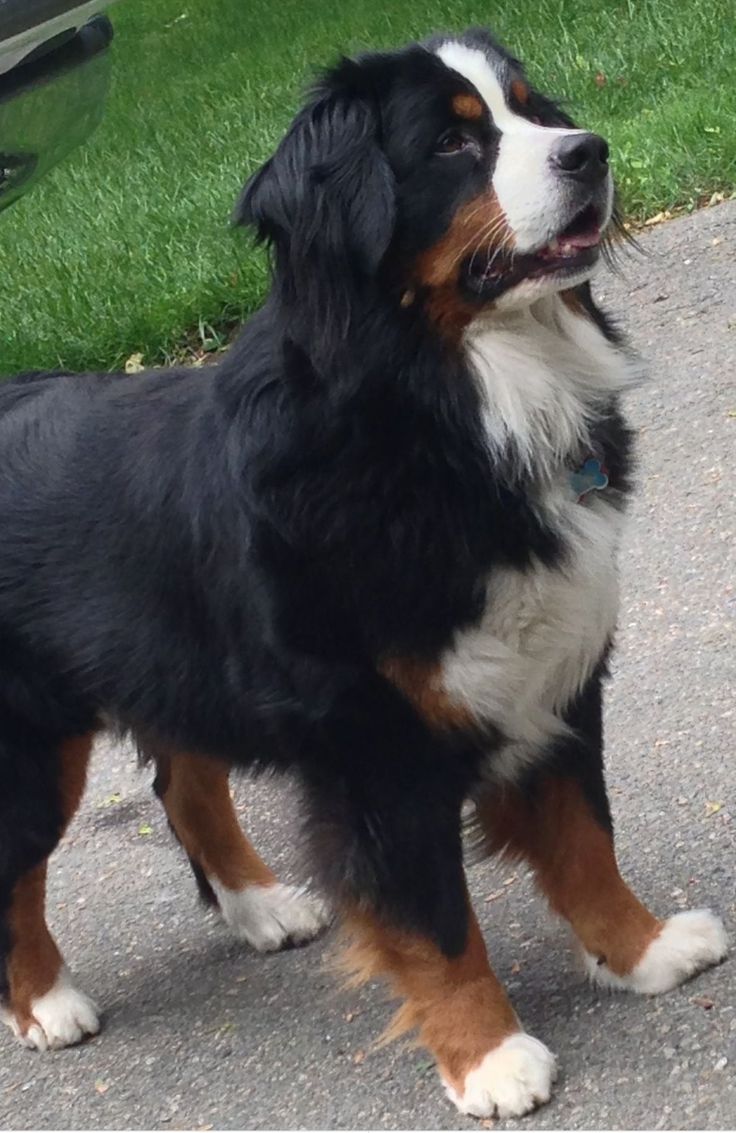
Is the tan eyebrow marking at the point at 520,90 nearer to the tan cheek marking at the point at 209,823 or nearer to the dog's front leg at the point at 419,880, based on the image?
the dog's front leg at the point at 419,880

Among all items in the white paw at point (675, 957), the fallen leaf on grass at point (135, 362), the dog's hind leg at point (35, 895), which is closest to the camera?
the white paw at point (675, 957)

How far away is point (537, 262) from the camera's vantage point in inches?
106

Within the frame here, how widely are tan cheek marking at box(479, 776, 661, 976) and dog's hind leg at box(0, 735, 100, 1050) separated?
0.99m

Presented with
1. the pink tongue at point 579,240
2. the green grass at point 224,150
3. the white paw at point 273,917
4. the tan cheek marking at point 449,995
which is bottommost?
the green grass at point 224,150

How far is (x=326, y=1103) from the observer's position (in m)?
3.05

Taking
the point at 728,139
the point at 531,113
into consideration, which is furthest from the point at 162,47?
the point at 531,113

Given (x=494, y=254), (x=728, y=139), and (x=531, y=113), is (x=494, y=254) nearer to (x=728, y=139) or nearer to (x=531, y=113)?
(x=531, y=113)

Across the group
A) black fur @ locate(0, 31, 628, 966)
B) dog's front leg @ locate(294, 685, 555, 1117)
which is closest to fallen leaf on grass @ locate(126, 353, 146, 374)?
black fur @ locate(0, 31, 628, 966)

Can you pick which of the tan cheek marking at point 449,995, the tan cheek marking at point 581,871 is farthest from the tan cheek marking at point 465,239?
the tan cheek marking at point 449,995

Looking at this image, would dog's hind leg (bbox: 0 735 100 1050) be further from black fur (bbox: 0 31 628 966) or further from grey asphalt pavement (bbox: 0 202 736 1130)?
black fur (bbox: 0 31 628 966)

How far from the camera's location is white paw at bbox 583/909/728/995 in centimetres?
307

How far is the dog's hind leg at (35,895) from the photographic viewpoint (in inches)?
135

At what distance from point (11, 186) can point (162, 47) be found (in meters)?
11.1

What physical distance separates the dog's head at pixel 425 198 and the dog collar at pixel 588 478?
1.23 feet
